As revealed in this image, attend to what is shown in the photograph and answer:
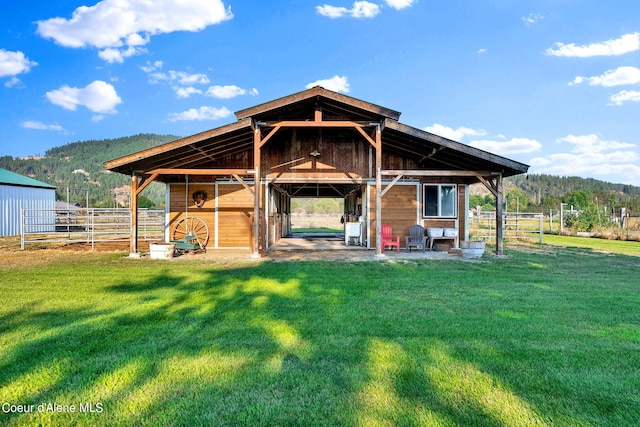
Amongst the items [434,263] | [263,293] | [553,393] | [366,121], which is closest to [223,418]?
[553,393]

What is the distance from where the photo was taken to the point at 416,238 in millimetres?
11523

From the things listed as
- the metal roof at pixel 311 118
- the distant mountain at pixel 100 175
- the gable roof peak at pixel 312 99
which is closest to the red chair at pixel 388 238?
the metal roof at pixel 311 118

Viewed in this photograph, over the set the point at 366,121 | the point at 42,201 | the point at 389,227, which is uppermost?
the point at 366,121

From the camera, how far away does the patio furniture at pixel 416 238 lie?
1126cm

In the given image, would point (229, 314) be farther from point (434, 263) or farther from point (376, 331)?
point (434, 263)

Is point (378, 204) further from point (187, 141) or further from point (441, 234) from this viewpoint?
point (187, 141)

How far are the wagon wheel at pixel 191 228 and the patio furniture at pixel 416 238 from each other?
21.2 ft

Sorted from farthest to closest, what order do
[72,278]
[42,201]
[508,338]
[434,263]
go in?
[42,201]
[434,263]
[72,278]
[508,338]

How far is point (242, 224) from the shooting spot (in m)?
11.8

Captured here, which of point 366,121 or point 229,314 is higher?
point 366,121

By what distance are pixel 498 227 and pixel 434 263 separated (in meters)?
2.99

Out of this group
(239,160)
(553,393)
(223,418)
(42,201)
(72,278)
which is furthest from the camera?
(42,201)

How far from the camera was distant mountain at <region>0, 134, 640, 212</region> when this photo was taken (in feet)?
252

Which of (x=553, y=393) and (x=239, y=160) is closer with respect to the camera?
(x=553, y=393)
